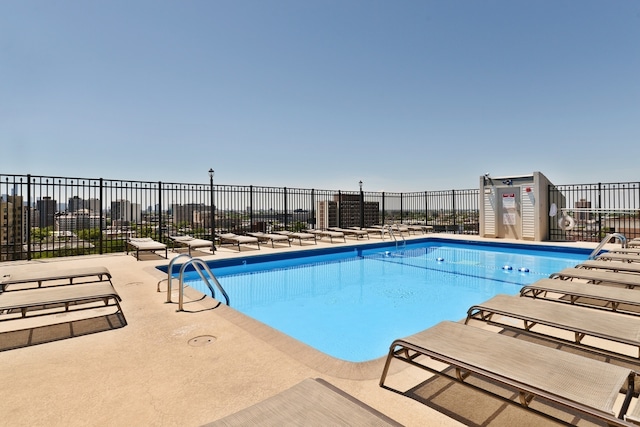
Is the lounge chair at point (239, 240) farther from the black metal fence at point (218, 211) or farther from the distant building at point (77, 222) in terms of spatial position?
the distant building at point (77, 222)

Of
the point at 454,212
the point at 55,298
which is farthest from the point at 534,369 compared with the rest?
the point at 454,212

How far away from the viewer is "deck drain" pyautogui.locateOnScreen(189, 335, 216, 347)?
2.96 metres

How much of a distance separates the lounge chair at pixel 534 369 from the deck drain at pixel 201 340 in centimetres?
177

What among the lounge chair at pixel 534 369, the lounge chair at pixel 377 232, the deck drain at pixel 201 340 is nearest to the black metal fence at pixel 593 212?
the lounge chair at pixel 377 232

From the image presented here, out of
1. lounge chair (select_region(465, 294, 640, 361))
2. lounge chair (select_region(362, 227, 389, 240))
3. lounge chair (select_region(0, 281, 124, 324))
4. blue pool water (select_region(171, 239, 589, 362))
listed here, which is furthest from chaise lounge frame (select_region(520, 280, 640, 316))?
lounge chair (select_region(362, 227, 389, 240))

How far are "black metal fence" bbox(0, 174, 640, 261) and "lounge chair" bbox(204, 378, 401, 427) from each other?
885 centimetres

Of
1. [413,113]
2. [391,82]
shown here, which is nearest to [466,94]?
[413,113]

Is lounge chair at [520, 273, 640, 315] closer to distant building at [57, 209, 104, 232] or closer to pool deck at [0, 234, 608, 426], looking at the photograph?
pool deck at [0, 234, 608, 426]

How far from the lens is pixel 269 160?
17.7 m

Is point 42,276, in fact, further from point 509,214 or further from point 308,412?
point 509,214

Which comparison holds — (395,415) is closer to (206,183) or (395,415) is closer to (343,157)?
(206,183)

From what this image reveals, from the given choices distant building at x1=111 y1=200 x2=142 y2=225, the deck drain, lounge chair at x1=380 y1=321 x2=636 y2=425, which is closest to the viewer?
lounge chair at x1=380 y1=321 x2=636 y2=425

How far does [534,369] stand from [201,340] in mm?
2796

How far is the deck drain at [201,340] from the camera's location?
117 inches
